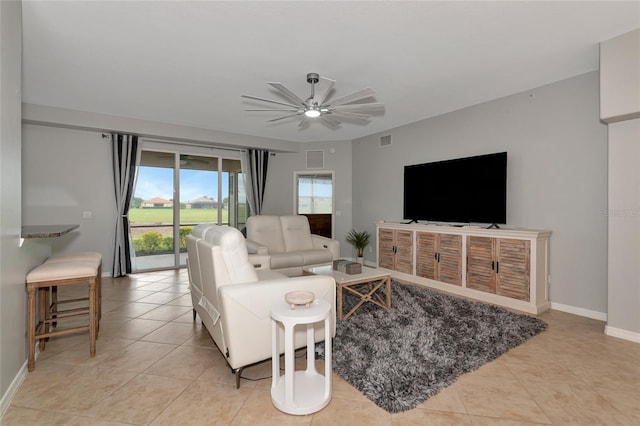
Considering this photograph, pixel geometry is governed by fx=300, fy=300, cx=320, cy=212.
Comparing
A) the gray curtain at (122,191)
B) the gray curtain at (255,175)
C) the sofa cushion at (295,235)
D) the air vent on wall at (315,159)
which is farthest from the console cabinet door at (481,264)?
the gray curtain at (122,191)

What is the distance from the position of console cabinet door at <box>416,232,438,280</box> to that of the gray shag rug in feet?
2.37

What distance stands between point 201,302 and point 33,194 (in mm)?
4167

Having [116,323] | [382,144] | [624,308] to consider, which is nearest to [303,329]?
[116,323]

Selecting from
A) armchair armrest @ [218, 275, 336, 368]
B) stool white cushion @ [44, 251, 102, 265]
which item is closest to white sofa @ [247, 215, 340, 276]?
stool white cushion @ [44, 251, 102, 265]

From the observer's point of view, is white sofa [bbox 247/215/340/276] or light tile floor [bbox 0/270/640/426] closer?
light tile floor [bbox 0/270/640/426]

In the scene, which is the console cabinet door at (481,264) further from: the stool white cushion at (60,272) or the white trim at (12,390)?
the white trim at (12,390)

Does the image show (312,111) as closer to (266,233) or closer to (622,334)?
(266,233)

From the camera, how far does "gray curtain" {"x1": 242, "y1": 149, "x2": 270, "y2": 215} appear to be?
6523 millimetres

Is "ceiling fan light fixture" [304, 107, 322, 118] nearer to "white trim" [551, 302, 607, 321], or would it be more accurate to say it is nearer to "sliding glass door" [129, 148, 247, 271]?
"white trim" [551, 302, 607, 321]

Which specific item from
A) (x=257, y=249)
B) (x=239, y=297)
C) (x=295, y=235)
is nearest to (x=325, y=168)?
(x=295, y=235)

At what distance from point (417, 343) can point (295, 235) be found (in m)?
2.90

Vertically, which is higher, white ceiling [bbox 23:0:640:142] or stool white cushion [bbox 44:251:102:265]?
white ceiling [bbox 23:0:640:142]

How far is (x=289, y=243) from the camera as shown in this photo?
502cm

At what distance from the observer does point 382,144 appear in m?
5.91
